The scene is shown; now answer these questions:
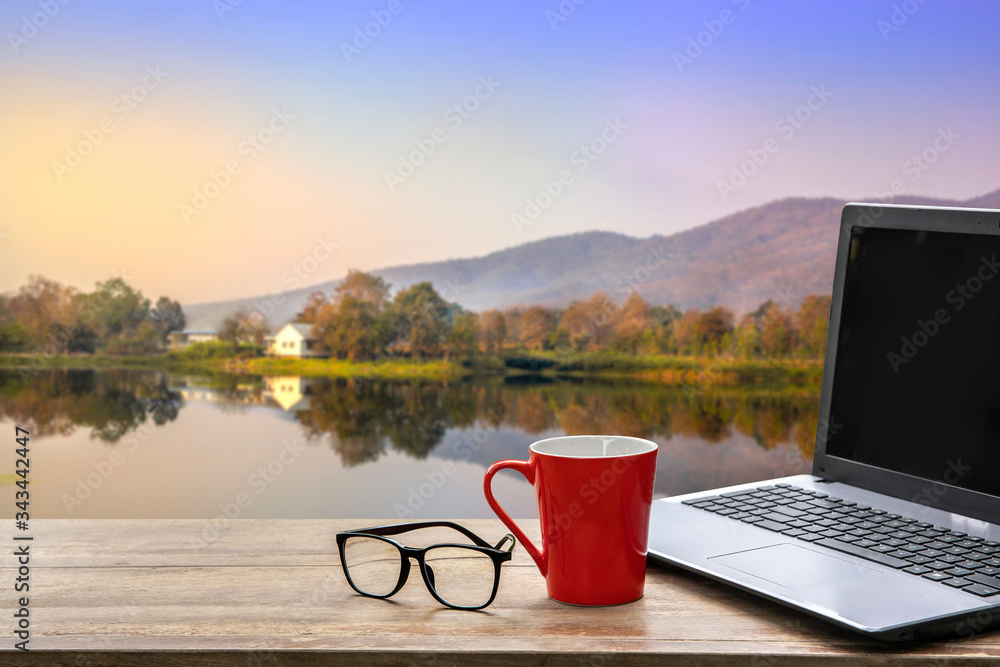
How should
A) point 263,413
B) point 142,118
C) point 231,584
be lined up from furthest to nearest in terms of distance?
point 263,413, point 142,118, point 231,584

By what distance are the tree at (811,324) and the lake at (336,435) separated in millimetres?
215

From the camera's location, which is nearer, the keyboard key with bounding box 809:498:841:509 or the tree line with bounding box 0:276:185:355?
the keyboard key with bounding box 809:498:841:509

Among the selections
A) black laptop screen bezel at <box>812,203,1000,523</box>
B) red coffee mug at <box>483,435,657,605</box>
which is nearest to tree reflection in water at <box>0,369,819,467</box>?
black laptop screen bezel at <box>812,203,1000,523</box>

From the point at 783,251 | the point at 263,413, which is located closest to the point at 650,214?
the point at 783,251

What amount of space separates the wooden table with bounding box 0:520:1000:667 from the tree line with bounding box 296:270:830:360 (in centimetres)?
290

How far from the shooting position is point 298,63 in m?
3.47

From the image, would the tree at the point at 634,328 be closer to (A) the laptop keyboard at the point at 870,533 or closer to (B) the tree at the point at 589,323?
(B) the tree at the point at 589,323

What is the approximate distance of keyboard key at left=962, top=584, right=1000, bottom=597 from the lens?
0.51 meters

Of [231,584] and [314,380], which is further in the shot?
[314,380]

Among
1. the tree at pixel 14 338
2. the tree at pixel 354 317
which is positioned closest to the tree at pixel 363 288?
the tree at pixel 354 317

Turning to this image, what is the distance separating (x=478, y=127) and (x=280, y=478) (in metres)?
1.90

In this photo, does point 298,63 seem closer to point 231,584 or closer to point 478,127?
point 478,127

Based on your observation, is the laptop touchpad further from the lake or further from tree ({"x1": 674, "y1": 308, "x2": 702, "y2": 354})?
tree ({"x1": 674, "y1": 308, "x2": 702, "y2": 354})

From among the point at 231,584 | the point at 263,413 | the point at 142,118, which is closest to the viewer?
the point at 231,584
